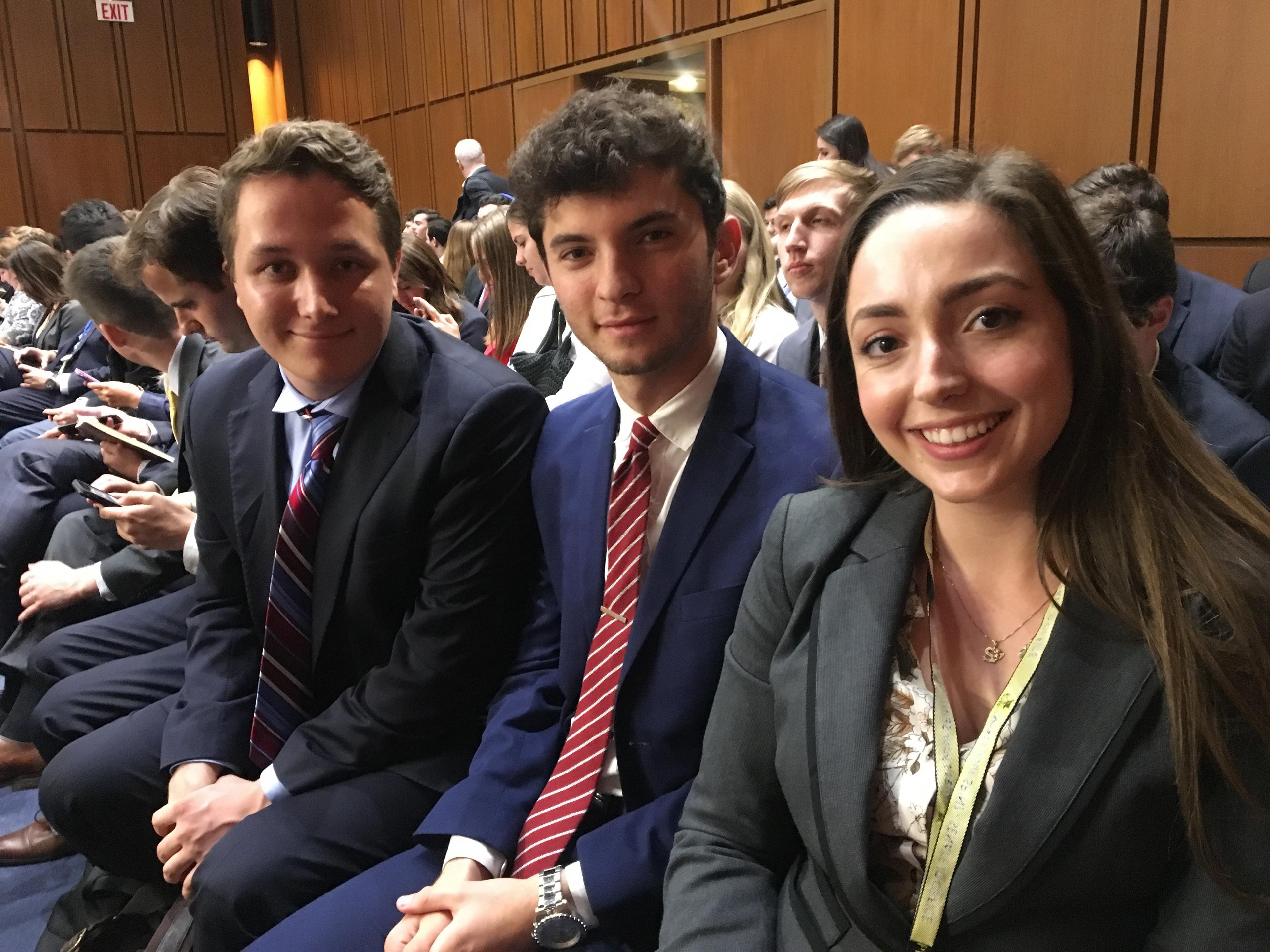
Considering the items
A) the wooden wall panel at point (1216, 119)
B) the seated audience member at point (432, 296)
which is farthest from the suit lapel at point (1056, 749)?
the wooden wall panel at point (1216, 119)

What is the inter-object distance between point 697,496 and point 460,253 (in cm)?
412

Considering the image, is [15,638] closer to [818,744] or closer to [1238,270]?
[818,744]

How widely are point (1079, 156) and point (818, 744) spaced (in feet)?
14.7

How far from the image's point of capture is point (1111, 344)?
95cm

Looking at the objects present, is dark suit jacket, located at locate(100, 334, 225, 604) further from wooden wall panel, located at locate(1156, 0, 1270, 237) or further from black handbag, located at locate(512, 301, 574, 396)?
wooden wall panel, located at locate(1156, 0, 1270, 237)

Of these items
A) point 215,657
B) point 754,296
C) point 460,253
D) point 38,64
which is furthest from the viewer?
point 38,64

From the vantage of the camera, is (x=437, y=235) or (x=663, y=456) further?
(x=437, y=235)

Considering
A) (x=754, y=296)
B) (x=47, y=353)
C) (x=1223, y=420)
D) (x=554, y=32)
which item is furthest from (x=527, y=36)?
(x=1223, y=420)

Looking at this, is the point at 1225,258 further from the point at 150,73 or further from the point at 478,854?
the point at 150,73

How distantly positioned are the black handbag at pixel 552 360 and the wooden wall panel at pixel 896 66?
271 centimetres

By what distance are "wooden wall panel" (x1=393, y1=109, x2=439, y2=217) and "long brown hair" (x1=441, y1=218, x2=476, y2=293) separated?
481 cm

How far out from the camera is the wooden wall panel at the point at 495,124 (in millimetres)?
8547

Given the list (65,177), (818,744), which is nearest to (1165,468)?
(818,744)

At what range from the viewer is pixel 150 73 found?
36.6 ft
